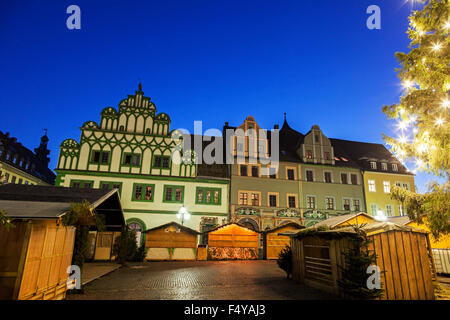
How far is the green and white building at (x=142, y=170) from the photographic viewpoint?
2466cm

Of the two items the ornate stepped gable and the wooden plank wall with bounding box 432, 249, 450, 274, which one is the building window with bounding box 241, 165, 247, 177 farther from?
the wooden plank wall with bounding box 432, 249, 450, 274

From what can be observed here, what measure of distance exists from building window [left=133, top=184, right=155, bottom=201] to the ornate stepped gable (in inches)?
52.2

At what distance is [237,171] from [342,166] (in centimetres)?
1285

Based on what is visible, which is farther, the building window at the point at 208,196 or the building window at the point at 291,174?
the building window at the point at 291,174

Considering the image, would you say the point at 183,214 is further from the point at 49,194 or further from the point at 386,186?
the point at 386,186

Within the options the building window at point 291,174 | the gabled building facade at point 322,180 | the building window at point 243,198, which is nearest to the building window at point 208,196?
the building window at point 243,198

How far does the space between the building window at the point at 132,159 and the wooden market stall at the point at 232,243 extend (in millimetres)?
9673

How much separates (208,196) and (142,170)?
6784 millimetres

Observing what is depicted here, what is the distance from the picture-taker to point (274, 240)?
24609 millimetres

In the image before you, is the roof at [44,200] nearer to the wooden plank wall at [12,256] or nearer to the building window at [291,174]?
the wooden plank wall at [12,256]

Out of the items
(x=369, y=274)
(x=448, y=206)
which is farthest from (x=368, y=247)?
(x=448, y=206)

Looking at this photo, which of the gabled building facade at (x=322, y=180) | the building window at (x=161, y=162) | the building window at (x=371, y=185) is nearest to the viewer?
the building window at (x=161, y=162)

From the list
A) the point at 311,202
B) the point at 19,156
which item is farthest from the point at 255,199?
the point at 19,156
